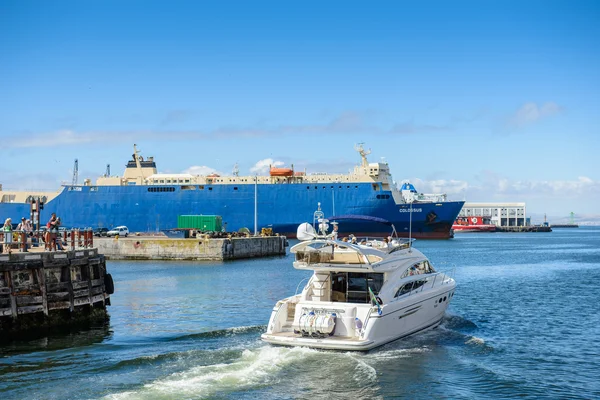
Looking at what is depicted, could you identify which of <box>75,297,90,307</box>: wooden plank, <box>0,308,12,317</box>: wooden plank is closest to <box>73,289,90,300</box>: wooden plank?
<box>75,297,90,307</box>: wooden plank

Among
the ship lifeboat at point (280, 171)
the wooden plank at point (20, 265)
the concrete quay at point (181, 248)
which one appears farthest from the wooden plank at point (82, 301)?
the ship lifeboat at point (280, 171)

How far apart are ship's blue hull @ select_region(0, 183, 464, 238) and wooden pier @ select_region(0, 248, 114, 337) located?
55.8 m

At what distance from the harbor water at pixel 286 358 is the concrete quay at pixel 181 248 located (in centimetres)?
2265

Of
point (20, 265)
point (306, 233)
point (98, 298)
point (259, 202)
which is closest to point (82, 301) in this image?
point (98, 298)

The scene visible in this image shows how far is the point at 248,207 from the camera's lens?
279ft

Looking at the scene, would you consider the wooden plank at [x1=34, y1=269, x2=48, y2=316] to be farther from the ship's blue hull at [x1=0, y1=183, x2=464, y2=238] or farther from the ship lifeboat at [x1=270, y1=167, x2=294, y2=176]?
the ship lifeboat at [x1=270, y1=167, x2=294, y2=176]

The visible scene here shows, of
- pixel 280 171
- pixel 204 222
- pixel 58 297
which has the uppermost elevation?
pixel 280 171

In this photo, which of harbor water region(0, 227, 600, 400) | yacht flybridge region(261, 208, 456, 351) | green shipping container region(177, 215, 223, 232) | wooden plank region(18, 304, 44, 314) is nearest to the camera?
harbor water region(0, 227, 600, 400)

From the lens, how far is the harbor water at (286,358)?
48.5ft

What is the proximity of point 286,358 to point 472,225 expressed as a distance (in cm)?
14775

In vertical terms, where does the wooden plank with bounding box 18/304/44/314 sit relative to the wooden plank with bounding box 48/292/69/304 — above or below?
below

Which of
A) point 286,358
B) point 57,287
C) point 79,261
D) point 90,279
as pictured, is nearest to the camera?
point 286,358

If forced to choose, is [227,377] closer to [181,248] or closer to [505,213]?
[181,248]

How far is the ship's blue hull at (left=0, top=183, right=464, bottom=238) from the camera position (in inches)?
3226
